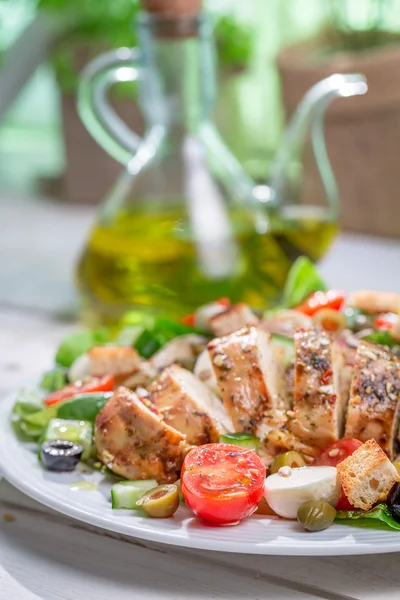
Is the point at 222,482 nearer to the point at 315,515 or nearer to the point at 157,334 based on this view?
the point at 315,515

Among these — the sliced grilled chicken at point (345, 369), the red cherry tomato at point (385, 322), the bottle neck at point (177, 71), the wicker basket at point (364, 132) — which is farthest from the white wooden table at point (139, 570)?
the wicker basket at point (364, 132)

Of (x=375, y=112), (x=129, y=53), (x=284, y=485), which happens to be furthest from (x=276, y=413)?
(x=375, y=112)

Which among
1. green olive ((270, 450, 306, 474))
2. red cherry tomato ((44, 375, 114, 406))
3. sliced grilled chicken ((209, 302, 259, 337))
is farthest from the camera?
sliced grilled chicken ((209, 302, 259, 337))

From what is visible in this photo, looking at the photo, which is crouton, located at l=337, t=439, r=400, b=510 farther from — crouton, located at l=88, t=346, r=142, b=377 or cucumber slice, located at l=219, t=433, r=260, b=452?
crouton, located at l=88, t=346, r=142, b=377

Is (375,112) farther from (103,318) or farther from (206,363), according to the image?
(206,363)

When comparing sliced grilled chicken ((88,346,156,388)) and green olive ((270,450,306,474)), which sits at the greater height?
sliced grilled chicken ((88,346,156,388))

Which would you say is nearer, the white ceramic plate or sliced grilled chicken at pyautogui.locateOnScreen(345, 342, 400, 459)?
the white ceramic plate

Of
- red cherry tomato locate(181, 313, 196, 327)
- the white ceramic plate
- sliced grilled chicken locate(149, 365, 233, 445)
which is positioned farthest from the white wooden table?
red cherry tomato locate(181, 313, 196, 327)

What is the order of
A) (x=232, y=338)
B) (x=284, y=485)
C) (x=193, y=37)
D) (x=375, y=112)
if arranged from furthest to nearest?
(x=375, y=112) < (x=193, y=37) < (x=232, y=338) < (x=284, y=485)
